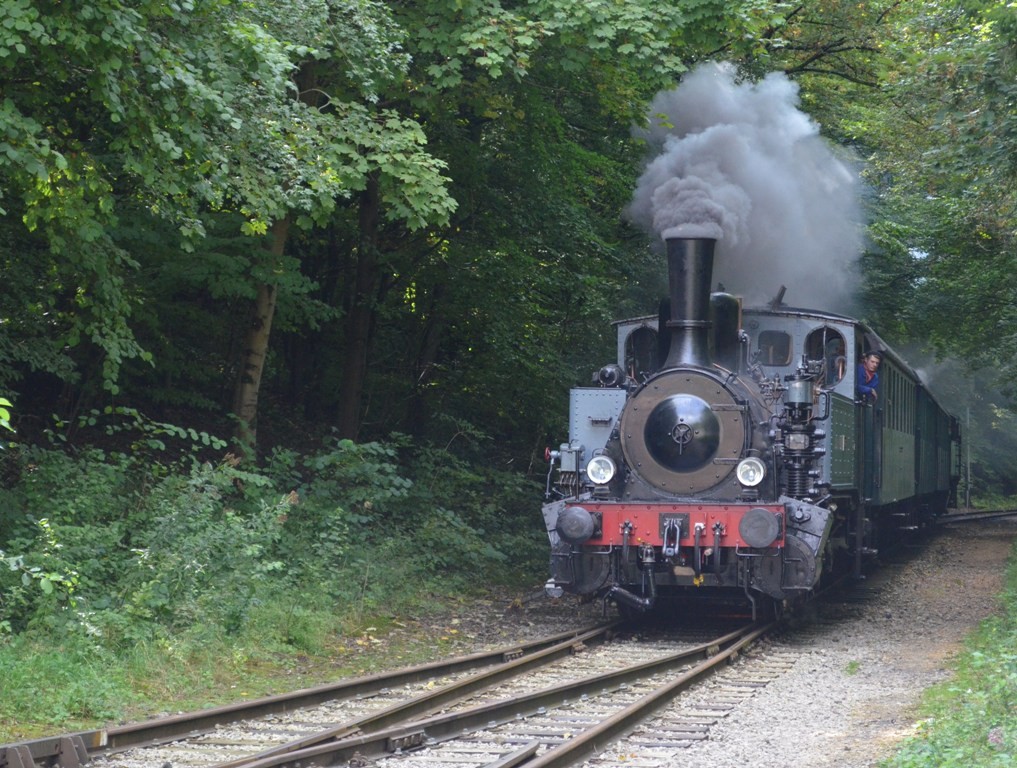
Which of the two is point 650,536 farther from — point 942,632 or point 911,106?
point 911,106

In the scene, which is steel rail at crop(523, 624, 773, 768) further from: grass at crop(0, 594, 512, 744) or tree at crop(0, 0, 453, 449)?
tree at crop(0, 0, 453, 449)

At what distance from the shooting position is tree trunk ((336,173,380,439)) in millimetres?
16016

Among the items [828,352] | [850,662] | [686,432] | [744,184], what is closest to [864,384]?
[828,352]

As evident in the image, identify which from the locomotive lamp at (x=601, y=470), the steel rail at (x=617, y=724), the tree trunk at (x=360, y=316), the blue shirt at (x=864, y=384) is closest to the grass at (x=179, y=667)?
the locomotive lamp at (x=601, y=470)

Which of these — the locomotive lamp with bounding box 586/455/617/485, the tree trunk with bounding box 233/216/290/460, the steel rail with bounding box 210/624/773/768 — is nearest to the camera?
the steel rail with bounding box 210/624/773/768

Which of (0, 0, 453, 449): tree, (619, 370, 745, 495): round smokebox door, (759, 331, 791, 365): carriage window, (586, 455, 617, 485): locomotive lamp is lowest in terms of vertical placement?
(586, 455, 617, 485): locomotive lamp

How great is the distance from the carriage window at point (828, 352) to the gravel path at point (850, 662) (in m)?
2.57

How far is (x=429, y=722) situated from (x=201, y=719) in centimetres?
131

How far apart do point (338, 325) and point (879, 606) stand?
10.1m

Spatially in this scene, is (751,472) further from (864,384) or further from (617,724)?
(617,724)

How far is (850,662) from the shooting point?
9.71 meters

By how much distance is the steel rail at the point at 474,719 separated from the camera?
5.96 m

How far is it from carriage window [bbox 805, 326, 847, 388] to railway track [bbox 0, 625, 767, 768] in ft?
11.2

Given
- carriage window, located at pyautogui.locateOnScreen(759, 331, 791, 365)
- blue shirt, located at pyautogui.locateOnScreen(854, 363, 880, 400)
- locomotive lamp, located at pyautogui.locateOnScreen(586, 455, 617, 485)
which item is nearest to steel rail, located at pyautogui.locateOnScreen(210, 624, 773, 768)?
locomotive lamp, located at pyautogui.locateOnScreen(586, 455, 617, 485)
